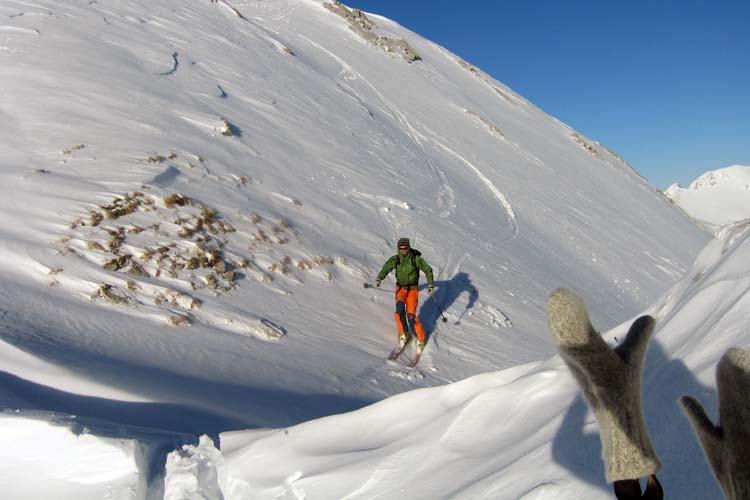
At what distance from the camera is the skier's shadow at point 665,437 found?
77.1 inches

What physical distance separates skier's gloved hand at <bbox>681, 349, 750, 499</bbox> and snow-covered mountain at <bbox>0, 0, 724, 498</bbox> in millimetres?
1474

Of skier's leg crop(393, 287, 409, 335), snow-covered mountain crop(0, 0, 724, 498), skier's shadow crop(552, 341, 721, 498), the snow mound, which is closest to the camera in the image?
skier's shadow crop(552, 341, 721, 498)

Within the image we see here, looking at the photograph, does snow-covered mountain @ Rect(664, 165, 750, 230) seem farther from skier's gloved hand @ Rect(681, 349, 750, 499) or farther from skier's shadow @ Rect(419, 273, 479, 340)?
skier's gloved hand @ Rect(681, 349, 750, 499)

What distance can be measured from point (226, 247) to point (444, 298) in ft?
13.3

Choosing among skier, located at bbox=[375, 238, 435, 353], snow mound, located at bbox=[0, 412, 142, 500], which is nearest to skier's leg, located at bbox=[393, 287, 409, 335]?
skier, located at bbox=[375, 238, 435, 353]

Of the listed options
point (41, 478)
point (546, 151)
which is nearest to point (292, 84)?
point (546, 151)

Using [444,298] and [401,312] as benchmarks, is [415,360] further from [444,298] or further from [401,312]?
[444,298]

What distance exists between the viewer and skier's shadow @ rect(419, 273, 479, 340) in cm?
967

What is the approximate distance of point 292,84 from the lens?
20188 millimetres

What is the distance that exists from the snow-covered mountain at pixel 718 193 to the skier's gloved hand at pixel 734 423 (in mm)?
155948

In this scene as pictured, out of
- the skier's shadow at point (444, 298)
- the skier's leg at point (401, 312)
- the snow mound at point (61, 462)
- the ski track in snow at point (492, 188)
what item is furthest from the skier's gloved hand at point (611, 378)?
the ski track in snow at point (492, 188)

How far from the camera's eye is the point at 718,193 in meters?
164

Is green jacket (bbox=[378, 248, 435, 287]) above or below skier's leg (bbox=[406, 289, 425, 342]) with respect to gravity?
above

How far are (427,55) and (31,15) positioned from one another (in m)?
26.5
